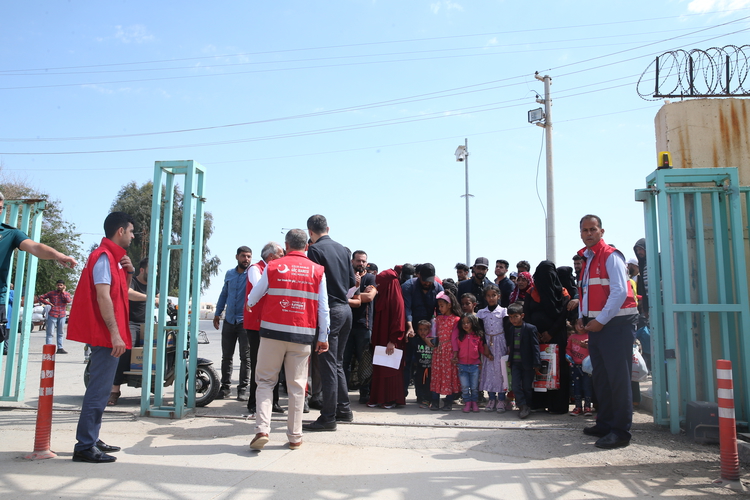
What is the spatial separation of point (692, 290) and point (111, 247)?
19.7 ft

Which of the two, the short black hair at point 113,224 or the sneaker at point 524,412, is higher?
the short black hair at point 113,224

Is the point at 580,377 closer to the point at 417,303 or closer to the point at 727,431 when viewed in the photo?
the point at 417,303

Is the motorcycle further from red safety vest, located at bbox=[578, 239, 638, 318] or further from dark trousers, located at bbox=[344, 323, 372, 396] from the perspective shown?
red safety vest, located at bbox=[578, 239, 638, 318]

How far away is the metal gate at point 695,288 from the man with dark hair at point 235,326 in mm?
5128

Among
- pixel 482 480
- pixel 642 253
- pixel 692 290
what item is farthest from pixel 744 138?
pixel 482 480

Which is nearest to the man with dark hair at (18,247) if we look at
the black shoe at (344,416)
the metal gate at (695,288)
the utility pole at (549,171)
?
the black shoe at (344,416)

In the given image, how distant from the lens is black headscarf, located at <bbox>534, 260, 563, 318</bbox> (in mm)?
7000

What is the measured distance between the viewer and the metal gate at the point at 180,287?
6043 mm

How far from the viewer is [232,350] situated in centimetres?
771

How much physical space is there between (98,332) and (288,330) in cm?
157

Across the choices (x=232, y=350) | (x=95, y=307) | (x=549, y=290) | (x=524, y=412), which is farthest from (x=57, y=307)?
(x=549, y=290)

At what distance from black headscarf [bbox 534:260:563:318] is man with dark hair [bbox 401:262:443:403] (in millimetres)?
1559

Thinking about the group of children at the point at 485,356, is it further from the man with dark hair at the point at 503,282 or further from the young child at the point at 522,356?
the man with dark hair at the point at 503,282

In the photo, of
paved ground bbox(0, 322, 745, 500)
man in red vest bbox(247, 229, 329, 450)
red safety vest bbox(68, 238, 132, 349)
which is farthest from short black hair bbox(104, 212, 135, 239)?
paved ground bbox(0, 322, 745, 500)
